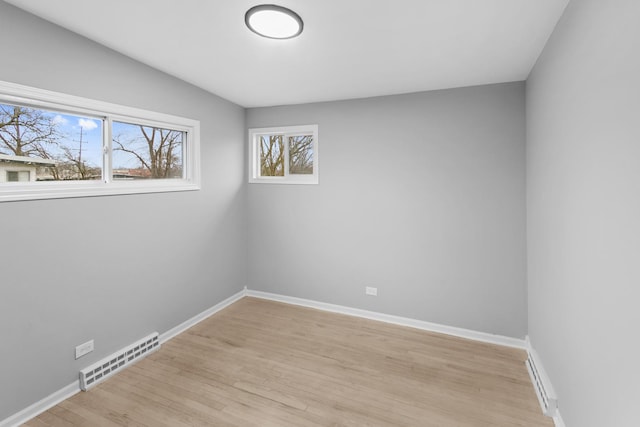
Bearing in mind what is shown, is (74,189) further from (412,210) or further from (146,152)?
→ (412,210)

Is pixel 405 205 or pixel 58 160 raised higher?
pixel 58 160

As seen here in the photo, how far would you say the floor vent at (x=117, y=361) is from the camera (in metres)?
2.33

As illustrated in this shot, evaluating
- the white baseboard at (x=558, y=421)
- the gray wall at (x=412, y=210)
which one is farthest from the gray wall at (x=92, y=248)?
the white baseboard at (x=558, y=421)

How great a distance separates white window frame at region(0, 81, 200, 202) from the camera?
1980mm

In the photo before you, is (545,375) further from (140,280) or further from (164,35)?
(164,35)

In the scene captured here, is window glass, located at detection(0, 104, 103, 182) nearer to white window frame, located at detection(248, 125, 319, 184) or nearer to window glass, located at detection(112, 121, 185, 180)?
window glass, located at detection(112, 121, 185, 180)

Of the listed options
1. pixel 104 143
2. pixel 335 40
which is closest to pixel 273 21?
pixel 335 40

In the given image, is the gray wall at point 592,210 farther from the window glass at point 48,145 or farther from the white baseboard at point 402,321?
the window glass at point 48,145

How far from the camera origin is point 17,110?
204 centimetres

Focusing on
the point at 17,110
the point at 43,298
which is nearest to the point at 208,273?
the point at 43,298

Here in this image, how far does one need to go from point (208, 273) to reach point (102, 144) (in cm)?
169

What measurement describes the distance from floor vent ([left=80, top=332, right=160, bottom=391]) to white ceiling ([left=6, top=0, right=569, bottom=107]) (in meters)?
2.38

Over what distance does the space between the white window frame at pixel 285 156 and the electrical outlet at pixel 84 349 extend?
7.83 ft

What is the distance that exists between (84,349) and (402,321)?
9.35 ft
